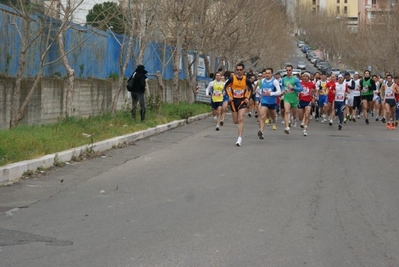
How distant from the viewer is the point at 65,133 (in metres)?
17.0

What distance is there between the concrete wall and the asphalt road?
3047mm

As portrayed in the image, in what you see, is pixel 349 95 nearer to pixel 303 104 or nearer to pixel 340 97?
pixel 340 97

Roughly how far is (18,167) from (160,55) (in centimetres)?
2546

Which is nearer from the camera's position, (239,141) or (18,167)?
(18,167)

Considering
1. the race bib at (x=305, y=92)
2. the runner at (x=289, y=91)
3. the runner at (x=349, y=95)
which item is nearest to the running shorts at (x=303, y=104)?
the race bib at (x=305, y=92)

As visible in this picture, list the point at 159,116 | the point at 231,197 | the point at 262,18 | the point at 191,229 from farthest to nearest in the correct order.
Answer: the point at 262,18
the point at 159,116
the point at 231,197
the point at 191,229

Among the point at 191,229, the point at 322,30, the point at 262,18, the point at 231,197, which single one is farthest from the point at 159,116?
the point at 322,30

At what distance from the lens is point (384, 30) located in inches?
2552

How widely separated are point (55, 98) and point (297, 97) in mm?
6663

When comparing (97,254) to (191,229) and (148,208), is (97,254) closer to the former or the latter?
(191,229)

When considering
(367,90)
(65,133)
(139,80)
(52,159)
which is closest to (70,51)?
(65,133)

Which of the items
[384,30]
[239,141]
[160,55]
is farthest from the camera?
[384,30]

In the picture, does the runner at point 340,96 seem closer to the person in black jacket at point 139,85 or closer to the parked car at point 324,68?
the person in black jacket at point 139,85

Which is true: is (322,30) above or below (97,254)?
above
